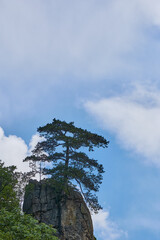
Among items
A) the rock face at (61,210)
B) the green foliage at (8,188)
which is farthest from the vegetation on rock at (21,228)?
the rock face at (61,210)

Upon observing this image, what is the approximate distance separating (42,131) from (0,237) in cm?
2327

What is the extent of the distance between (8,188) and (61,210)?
8102mm

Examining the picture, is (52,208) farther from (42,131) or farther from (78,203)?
(42,131)

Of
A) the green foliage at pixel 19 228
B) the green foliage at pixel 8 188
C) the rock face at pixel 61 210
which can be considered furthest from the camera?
the rock face at pixel 61 210

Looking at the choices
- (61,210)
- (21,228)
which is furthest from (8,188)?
(21,228)

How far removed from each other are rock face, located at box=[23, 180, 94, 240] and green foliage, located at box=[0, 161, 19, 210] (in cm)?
314

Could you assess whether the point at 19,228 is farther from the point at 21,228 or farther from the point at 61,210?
the point at 61,210

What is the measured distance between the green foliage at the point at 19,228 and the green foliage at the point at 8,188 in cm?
765

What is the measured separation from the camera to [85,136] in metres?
38.7

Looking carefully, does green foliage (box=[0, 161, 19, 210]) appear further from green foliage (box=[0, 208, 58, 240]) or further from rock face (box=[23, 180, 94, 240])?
green foliage (box=[0, 208, 58, 240])

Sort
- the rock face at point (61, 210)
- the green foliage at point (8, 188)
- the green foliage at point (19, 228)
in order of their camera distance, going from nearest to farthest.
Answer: the green foliage at point (19, 228)
the green foliage at point (8, 188)
the rock face at point (61, 210)

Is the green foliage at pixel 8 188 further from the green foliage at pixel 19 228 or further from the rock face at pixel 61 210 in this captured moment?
the green foliage at pixel 19 228

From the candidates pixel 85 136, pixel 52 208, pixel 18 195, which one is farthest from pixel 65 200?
pixel 85 136

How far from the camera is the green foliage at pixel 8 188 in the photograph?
1134 inches
